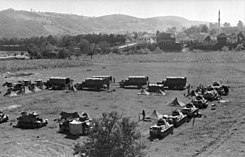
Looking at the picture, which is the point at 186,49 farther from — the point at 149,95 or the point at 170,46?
the point at 149,95

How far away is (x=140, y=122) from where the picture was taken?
945 inches

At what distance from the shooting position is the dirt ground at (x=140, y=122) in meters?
18.6

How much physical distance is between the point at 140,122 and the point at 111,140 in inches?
506

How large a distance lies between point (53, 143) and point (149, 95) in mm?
16716

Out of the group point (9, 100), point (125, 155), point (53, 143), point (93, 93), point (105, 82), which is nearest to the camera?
point (125, 155)

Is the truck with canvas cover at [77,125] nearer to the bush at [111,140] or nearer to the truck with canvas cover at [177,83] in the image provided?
the bush at [111,140]

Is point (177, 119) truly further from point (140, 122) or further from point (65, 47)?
point (65, 47)

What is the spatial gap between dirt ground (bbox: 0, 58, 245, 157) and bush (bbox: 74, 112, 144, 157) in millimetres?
5777

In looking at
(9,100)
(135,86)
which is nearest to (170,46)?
(135,86)

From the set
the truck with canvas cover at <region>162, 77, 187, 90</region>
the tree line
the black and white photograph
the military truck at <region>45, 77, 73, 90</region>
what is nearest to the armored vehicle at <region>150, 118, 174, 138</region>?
the black and white photograph

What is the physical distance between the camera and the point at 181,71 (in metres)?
53.8

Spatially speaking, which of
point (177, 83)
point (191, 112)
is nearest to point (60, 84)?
point (177, 83)

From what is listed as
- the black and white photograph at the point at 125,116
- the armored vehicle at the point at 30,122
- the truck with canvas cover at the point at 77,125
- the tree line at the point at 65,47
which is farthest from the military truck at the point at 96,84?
the tree line at the point at 65,47

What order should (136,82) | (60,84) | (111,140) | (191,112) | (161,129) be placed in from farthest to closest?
(136,82) < (60,84) < (191,112) < (161,129) < (111,140)
